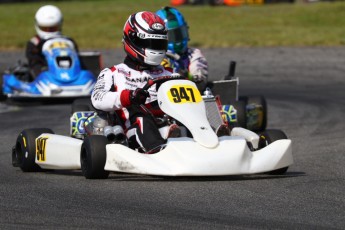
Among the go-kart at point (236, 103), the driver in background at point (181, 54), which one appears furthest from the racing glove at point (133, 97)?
the driver in background at point (181, 54)

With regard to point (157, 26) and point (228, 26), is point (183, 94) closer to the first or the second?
point (157, 26)

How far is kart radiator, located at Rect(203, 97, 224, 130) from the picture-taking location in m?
7.94

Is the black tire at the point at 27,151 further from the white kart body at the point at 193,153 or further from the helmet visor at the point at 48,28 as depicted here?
the helmet visor at the point at 48,28

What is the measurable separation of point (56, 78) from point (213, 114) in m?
6.87

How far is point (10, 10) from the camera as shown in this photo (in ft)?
112

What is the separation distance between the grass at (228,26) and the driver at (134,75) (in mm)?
13354

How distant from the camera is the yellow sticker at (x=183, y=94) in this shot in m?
7.63

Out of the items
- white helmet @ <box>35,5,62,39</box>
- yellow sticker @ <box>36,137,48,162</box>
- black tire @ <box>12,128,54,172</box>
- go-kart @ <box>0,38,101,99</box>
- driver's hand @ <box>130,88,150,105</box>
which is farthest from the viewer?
white helmet @ <box>35,5,62,39</box>

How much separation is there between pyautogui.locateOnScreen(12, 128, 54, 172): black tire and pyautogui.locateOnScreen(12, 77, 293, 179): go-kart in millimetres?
30

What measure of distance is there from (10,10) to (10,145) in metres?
24.6

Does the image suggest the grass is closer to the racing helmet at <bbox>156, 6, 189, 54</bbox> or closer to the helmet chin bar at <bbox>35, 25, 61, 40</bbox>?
the helmet chin bar at <bbox>35, 25, 61, 40</bbox>

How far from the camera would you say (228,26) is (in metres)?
25.9

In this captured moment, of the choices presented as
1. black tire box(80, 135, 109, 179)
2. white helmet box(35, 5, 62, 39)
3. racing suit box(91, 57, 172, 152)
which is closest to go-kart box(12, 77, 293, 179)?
black tire box(80, 135, 109, 179)

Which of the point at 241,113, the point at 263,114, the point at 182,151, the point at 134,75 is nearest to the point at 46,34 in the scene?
the point at 263,114
